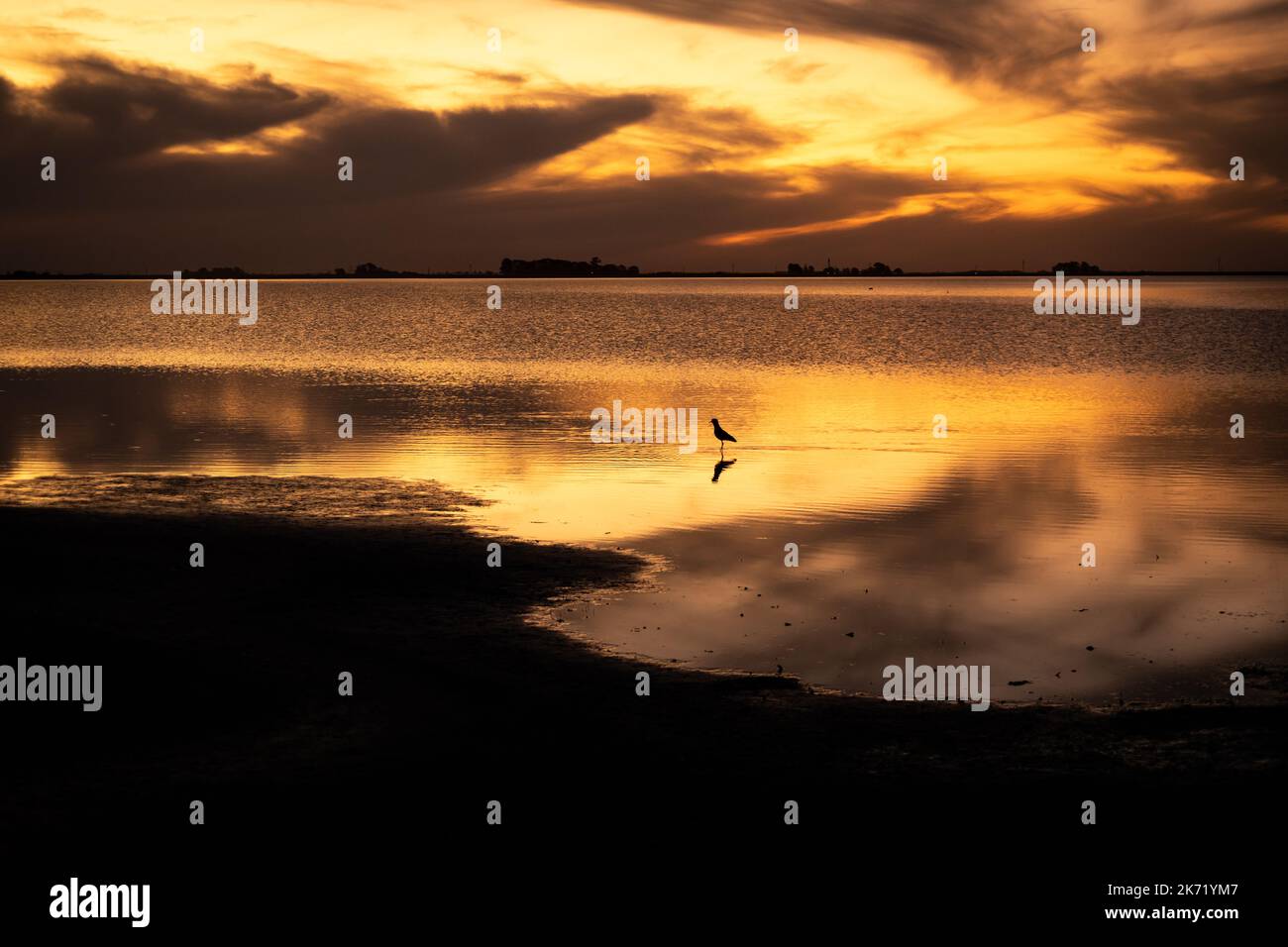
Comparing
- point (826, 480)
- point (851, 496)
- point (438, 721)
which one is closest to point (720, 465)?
point (826, 480)

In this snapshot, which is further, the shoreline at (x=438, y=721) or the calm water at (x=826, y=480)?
the calm water at (x=826, y=480)

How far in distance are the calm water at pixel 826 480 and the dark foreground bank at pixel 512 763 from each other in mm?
1817

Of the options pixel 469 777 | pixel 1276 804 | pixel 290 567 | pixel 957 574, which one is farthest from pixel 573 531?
pixel 1276 804

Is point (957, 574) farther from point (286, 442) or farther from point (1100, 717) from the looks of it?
point (286, 442)

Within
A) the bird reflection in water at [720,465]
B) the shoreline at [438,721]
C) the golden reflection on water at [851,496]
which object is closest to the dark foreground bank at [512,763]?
the shoreline at [438,721]

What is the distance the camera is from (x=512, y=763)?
1200cm

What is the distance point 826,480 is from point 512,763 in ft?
63.7

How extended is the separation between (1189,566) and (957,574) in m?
4.15

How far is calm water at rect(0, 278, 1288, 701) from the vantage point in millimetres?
16953

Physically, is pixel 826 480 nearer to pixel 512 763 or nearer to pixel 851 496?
pixel 851 496

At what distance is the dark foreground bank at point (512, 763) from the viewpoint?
1014 cm

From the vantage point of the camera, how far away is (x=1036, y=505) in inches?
1062

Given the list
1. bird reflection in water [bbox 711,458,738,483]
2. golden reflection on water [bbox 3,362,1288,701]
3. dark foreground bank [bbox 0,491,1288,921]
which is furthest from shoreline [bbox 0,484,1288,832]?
bird reflection in water [bbox 711,458,738,483]

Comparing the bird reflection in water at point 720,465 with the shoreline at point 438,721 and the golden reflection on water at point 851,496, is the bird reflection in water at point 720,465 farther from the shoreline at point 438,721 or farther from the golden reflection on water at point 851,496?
the shoreline at point 438,721
